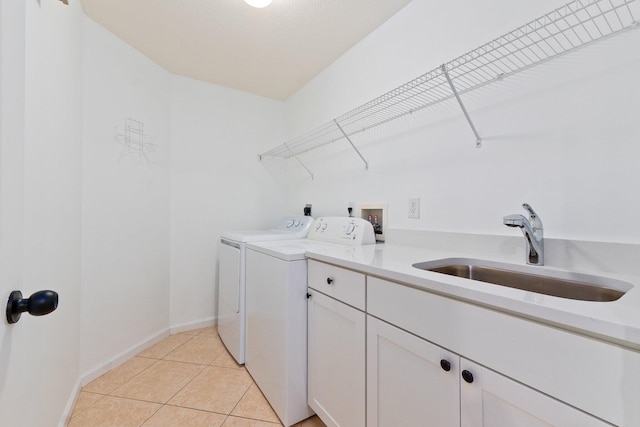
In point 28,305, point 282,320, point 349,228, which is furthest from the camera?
point 349,228

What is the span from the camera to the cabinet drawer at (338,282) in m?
1.12

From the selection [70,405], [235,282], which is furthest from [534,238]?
[70,405]

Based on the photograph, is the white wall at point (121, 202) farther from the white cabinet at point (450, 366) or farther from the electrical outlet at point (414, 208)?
the electrical outlet at point (414, 208)

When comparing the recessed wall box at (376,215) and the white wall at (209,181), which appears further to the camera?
the white wall at (209,181)

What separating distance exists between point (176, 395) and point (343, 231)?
4.79ft

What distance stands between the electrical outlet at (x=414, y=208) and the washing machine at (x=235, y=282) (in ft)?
2.86

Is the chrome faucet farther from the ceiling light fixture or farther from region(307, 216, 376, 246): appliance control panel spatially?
the ceiling light fixture

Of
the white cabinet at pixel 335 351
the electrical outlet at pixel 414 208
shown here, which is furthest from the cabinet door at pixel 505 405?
the electrical outlet at pixel 414 208

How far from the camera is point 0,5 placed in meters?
0.47

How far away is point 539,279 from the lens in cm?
105

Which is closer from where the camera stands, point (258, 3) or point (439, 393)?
point (439, 393)

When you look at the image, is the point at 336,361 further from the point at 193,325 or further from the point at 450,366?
the point at 193,325

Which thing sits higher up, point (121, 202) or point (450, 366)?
point (121, 202)

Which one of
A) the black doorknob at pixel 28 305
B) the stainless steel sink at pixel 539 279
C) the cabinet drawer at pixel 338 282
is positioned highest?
the black doorknob at pixel 28 305
